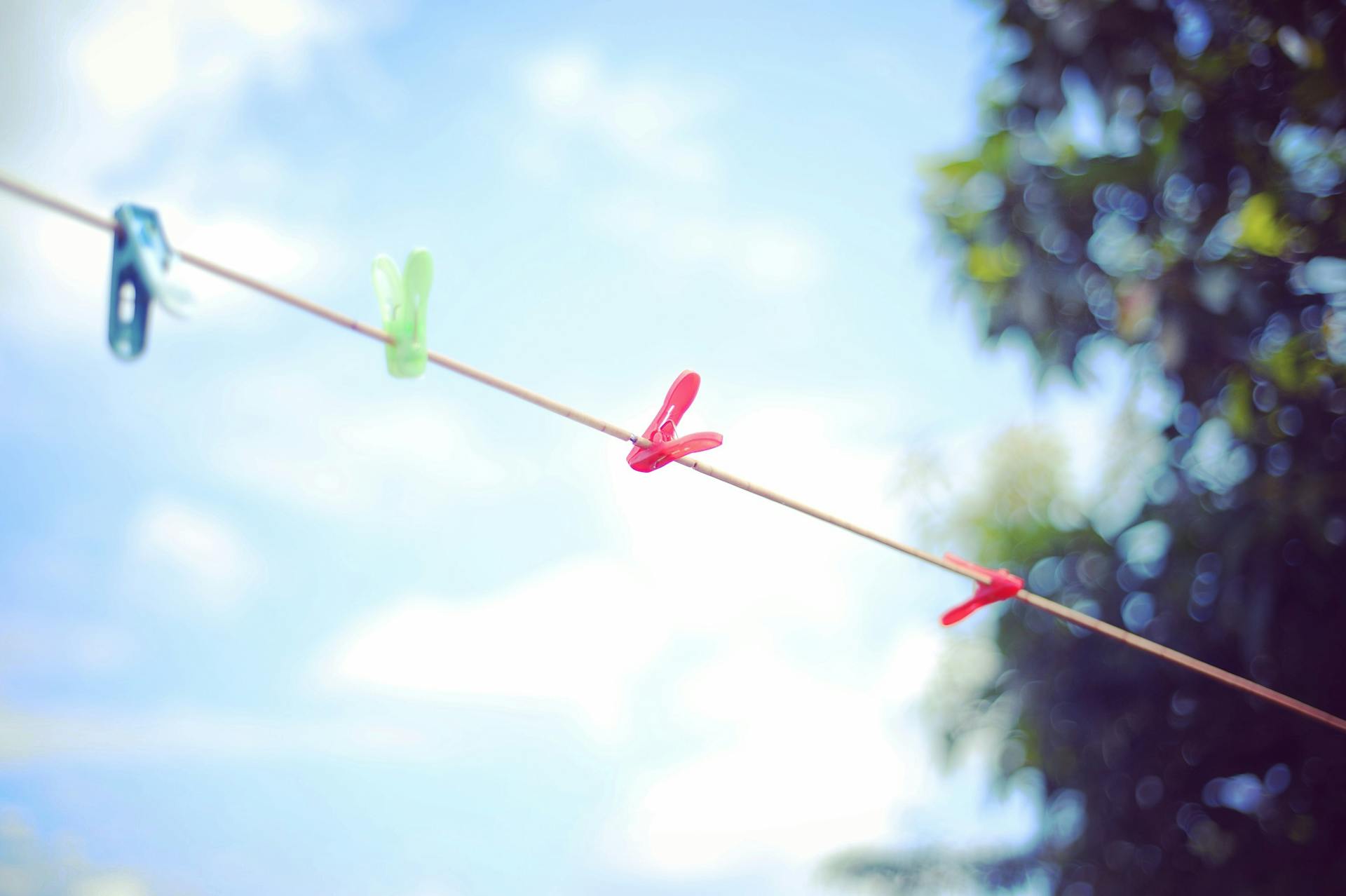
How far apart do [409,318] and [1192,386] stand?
3901 millimetres

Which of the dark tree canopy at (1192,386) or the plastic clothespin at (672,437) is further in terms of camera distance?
the dark tree canopy at (1192,386)

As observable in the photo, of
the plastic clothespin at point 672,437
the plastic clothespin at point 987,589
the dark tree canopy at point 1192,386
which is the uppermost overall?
the dark tree canopy at point 1192,386

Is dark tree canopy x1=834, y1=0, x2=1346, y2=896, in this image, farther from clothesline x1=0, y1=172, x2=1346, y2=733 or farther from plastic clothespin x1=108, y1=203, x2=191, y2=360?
plastic clothespin x1=108, y1=203, x2=191, y2=360

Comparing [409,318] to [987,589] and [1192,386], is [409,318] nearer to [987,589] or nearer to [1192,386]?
[987,589]

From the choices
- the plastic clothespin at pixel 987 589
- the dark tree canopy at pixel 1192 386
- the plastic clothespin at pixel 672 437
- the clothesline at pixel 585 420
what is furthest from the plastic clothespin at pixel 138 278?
the dark tree canopy at pixel 1192 386

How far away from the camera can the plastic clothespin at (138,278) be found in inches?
42.2

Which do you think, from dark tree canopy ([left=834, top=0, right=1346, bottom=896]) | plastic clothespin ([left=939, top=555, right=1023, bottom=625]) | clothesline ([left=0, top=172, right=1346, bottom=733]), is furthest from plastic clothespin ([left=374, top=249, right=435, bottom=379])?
dark tree canopy ([left=834, top=0, right=1346, bottom=896])

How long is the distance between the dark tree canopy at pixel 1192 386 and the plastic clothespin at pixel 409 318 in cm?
361

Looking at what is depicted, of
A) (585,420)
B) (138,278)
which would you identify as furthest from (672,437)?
(138,278)

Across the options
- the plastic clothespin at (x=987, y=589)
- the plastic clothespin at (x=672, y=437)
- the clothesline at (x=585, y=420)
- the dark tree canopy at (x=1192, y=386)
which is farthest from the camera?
the dark tree canopy at (x=1192, y=386)

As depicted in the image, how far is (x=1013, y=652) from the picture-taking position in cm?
513

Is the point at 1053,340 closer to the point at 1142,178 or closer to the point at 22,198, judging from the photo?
the point at 1142,178

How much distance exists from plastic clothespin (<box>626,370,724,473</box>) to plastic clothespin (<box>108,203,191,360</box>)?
25.0 inches

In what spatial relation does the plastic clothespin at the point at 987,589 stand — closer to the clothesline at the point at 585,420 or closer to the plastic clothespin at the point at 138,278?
the clothesline at the point at 585,420
